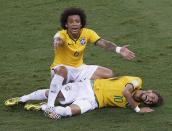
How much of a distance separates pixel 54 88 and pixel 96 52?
2568mm

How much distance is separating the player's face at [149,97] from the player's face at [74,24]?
3.38 feet

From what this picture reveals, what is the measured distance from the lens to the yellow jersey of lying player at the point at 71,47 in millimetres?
6383

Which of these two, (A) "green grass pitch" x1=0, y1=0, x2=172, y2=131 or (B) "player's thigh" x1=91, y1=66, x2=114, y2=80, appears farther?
(B) "player's thigh" x1=91, y1=66, x2=114, y2=80

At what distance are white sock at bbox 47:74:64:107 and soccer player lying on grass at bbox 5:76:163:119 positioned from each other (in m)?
0.12

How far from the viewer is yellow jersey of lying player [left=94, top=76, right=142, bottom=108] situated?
242 inches

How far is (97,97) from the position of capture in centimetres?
622

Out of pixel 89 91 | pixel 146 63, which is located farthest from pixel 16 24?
pixel 89 91

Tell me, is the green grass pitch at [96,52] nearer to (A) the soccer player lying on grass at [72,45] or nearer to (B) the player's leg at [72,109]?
(B) the player's leg at [72,109]

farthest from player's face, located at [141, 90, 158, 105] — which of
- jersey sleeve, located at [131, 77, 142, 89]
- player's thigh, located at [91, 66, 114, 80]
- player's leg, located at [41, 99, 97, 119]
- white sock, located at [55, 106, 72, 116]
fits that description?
white sock, located at [55, 106, 72, 116]

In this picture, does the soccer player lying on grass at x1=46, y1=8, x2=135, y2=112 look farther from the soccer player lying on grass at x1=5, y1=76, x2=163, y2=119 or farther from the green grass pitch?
the green grass pitch

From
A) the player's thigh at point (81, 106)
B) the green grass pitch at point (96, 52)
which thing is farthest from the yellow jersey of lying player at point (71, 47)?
the green grass pitch at point (96, 52)

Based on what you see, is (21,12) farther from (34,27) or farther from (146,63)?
(146,63)

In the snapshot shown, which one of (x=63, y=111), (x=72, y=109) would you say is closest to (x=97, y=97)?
(x=72, y=109)

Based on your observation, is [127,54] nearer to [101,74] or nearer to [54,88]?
[101,74]
